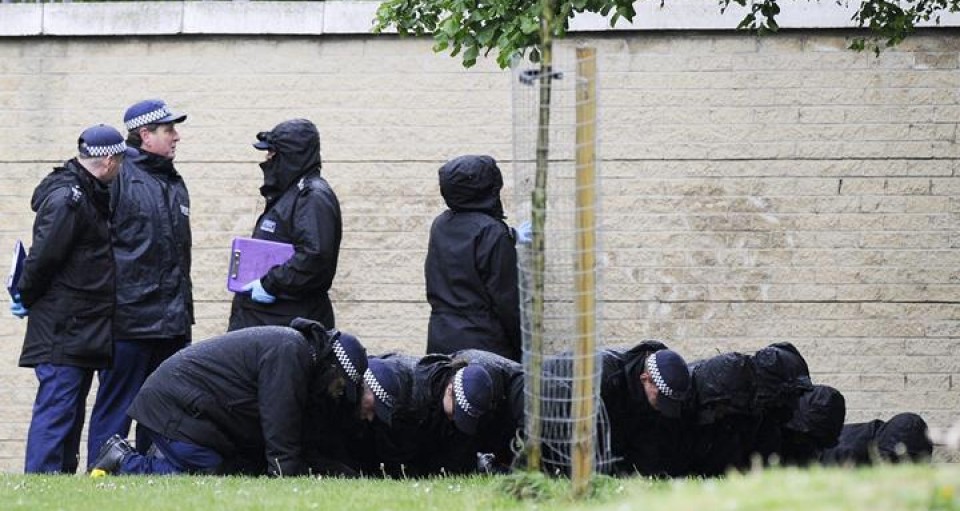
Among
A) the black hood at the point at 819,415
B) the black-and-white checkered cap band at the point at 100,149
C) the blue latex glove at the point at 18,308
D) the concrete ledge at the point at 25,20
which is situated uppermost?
the concrete ledge at the point at 25,20

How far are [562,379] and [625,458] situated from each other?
245 cm

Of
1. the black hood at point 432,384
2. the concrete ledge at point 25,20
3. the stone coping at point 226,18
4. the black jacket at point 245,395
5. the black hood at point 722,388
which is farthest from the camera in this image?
the concrete ledge at point 25,20

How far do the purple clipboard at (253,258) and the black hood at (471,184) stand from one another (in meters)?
0.95

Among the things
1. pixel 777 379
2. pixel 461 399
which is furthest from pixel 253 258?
pixel 777 379

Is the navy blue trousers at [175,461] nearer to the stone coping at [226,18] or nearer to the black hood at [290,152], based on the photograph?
the black hood at [290,152]

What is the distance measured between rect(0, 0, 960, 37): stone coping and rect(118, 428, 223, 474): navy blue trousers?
12.8 ft

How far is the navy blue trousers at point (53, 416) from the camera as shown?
9625 millimetres

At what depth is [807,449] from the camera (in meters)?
9.97

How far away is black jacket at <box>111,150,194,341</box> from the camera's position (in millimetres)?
9992

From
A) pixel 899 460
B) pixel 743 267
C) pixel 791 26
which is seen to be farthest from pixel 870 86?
pixel 899 460

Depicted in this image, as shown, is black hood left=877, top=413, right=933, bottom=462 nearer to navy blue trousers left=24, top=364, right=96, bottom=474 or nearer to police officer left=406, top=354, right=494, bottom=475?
police officer left=406, top=354, right=494, bottom=475

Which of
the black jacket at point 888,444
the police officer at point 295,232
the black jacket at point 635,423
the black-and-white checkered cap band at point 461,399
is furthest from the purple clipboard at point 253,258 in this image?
the black jacket at point 888,444

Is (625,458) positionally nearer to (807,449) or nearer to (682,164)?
(807,449)

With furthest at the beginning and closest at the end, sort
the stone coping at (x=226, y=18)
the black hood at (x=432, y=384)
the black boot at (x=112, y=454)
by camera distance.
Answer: the stone coping at (x=226, y=18), the black boot at (x=112, y=454), the black hood at (x=432, y=384)
